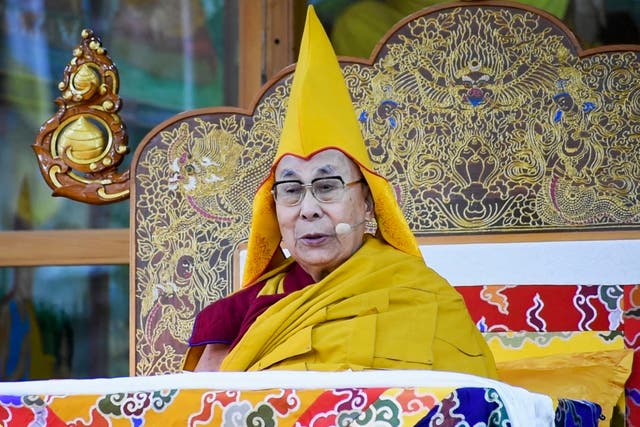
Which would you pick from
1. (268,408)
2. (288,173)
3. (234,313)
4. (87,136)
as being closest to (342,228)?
(288,173)

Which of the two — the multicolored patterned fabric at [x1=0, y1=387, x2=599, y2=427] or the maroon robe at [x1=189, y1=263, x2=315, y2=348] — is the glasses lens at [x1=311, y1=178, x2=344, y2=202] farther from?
the multicolored patterned fabric at [x1=0, y1=387, x2=599, y2=427]

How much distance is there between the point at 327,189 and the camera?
2.82 metres

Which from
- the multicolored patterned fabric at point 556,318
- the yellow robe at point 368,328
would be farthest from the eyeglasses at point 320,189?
the multicolored patterned fabric at point 556,318

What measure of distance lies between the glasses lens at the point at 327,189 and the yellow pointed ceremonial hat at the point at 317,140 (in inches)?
2.2

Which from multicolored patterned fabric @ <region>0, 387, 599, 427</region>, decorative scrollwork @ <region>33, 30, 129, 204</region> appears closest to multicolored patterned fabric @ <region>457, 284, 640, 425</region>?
decorative scrollwork @ <region>33, 30, 129, 204</region>

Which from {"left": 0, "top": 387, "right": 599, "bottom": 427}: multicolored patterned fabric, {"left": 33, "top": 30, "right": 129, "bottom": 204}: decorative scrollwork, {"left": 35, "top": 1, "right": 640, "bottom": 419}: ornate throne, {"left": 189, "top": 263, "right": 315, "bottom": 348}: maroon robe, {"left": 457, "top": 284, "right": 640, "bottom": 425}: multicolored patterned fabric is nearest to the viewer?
{"left": 0, "top": 387, "right": 599, "bottom": 427}: multicolored patterned fabric

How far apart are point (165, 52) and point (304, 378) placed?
2.71 meters

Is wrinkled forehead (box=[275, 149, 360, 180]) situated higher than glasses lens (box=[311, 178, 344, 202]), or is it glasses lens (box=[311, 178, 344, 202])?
wrinkled forehead (box=[275, 149, 360, 180])

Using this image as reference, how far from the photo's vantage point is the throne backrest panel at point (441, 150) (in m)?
3.67

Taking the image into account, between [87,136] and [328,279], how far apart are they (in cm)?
147

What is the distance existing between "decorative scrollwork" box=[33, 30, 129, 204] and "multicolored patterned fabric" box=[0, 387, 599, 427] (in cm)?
188

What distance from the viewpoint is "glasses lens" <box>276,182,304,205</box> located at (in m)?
2.83

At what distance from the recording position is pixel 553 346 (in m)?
3.42

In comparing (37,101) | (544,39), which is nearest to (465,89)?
(544,39)
